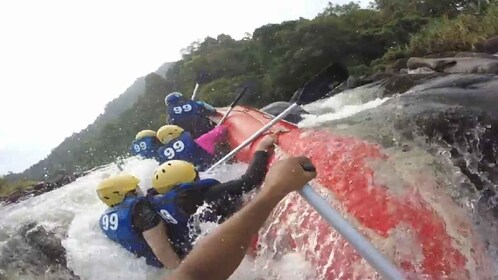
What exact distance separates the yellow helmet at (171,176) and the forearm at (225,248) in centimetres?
334

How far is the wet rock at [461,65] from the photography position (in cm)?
918

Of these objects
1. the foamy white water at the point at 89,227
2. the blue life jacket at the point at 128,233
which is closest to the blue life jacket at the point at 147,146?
the foamy white water at the point at 89,227

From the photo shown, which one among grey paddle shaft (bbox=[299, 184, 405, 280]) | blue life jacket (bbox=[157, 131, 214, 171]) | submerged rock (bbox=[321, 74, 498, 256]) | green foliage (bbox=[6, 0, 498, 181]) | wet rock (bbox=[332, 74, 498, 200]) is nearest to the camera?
grey paddle shaft (bbox=[299, 184, 405, 280])

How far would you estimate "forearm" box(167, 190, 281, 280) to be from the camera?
1557mm

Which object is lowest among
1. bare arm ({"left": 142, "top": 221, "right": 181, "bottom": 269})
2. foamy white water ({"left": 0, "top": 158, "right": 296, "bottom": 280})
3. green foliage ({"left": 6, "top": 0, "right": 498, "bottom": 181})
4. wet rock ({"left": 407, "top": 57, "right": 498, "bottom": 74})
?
green foliage ({"left": 6, "top": 0, "right": 498, "bottom": 181})

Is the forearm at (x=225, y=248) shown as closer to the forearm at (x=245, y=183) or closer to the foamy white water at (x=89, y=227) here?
the forearm at (x=245, y=183)

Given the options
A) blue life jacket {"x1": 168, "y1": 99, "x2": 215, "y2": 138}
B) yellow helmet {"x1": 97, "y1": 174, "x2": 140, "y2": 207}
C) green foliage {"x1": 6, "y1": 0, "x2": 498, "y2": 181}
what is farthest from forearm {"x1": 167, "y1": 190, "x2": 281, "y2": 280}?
green foliage {"x1": 6, "y1": 0, "x2": 498, "y2": 181}

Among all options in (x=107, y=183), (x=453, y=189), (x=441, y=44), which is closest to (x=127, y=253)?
(x=107, y=183)

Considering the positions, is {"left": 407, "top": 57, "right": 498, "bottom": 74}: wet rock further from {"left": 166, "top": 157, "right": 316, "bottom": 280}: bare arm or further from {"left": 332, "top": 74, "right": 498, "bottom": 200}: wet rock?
{"left": 166, "top": 157, "right": 316, "bottom": 280}: bare arm

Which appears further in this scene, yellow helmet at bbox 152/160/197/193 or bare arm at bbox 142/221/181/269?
yellow helmet at bbox 152/160/197/193

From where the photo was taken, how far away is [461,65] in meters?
10.1

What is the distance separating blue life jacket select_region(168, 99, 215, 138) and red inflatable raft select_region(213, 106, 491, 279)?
14.6 ft

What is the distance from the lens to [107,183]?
545 centimetres

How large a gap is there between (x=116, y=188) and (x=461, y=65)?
6.83 metres
